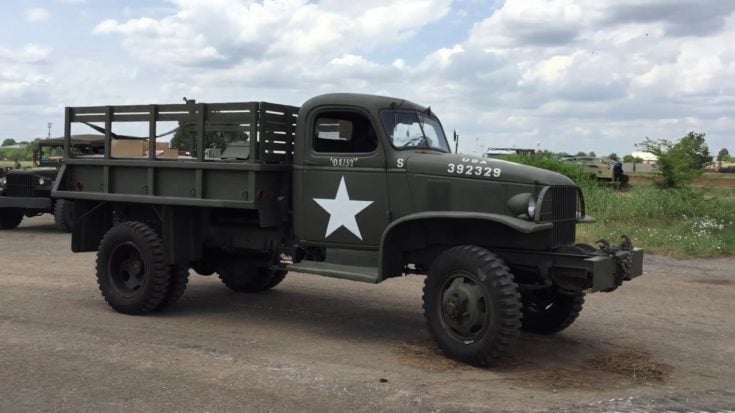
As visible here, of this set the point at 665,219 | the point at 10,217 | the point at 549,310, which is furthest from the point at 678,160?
the point at 10,217

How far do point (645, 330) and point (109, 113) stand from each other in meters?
5.96

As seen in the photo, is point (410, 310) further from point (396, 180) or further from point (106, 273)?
point (106, 273)

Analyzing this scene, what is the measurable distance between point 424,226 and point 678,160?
12.0m

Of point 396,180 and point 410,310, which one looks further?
point 410,310

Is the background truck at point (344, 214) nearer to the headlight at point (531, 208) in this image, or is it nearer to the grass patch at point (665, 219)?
the headlight at point (531, 208)

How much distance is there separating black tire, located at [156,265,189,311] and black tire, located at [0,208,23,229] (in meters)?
10.4

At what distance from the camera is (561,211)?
20.6 feet

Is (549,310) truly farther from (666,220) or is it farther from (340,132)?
(666,220)

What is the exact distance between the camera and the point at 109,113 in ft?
25.7

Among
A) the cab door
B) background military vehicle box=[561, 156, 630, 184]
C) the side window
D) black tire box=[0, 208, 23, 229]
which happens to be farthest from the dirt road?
background military vehicle box=[561, 156, 630, 184]

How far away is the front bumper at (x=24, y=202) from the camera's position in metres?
15.7

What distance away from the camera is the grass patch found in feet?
43.8

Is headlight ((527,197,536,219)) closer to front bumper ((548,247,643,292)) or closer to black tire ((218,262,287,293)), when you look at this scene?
front bumper ((548,247,643,292))

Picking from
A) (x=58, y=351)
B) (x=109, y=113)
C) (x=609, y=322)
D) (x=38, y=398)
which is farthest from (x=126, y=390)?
(x=609, y=322)
